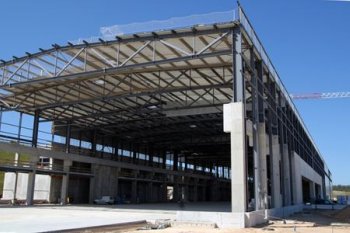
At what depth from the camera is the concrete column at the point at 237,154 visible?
22859mm

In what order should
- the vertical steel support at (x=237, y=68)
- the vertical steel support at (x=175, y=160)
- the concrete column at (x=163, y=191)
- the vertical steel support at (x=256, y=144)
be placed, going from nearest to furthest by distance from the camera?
the vertical steel support at (x=237, y=68), the vertical steel support at (x=256, y=144), the concrete column at (x=163, y=191), the vertical steel support at (x=175, y=160)

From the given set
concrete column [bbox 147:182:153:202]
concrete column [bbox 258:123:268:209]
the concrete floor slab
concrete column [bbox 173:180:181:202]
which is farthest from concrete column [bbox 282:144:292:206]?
concrete column [bbox 173:180:181:202]

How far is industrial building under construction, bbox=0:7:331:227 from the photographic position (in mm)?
26328

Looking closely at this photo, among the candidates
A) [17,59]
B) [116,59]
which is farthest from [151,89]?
[17,59]

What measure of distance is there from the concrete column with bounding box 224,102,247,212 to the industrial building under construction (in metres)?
0.06

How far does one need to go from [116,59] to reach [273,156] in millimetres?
14866

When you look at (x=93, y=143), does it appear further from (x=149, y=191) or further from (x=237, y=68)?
(x=237, y=68)

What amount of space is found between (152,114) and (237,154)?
25.2 metres

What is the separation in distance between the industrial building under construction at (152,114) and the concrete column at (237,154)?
0.19 ft

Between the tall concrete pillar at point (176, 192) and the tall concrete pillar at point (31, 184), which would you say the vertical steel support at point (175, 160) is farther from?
the tall concrete pillar at point (31, 184)

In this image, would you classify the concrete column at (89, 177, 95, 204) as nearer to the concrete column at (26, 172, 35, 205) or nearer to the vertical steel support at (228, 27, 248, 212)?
the concrete column at (26, 172, 35, 205)

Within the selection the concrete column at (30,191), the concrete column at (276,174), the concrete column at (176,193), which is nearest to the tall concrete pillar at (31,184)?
the concrete column at (30,191)

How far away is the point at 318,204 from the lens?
2216 inches

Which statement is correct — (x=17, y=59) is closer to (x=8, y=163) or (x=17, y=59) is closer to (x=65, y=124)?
(x=8, y=163)
